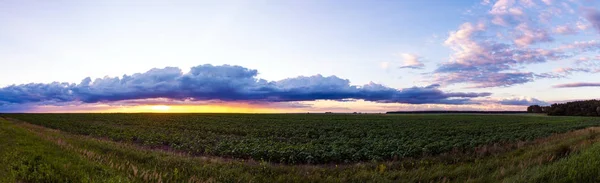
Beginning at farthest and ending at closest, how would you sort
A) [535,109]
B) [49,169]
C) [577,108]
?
[535,109] < [577,108] < [49,169]

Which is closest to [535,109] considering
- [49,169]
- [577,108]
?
[577,108]

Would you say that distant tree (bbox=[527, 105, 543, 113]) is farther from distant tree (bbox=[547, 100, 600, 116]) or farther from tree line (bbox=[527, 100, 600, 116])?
distant tree (bbox=[547, 100, 600, 116])

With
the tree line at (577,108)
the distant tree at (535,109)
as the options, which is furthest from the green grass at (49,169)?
the distant tree at (535,109)

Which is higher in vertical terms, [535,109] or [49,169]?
[535,109]

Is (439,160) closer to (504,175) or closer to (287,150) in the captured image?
(504,175)

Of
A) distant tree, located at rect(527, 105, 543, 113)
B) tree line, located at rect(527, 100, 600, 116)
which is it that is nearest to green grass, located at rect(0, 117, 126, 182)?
tree line, located at rect(527, 100, 600, 116)

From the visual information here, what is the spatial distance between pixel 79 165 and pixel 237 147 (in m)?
11.5

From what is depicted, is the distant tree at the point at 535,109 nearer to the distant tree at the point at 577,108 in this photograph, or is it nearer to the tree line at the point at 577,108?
the tree line at the point at 577,108

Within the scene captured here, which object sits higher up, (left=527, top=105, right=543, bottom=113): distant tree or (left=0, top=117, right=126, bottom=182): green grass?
(left=527, top=105, right=543, bottom=113): distant tree

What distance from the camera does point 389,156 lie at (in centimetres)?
1878

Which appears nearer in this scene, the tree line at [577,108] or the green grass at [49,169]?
the green grass at [49,169]

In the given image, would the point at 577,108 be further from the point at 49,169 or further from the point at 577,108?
the point at 49,169

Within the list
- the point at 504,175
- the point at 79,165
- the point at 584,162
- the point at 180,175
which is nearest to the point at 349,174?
the point at 504,175

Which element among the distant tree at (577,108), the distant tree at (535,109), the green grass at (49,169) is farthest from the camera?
the distant tree at (535,109)
